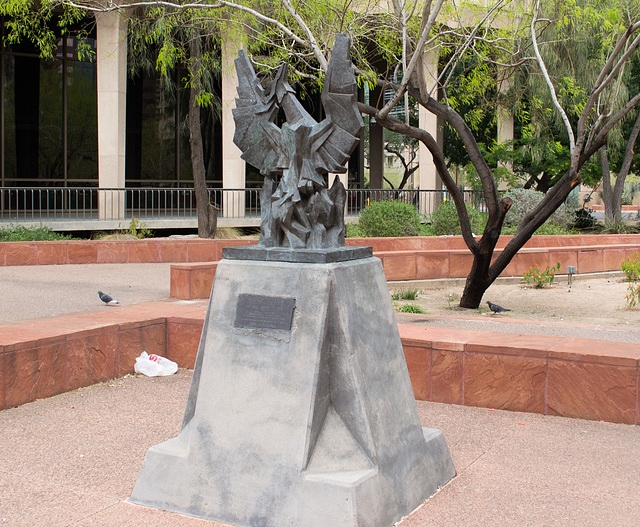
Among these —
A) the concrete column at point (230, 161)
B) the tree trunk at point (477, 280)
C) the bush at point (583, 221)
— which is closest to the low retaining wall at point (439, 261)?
the tree trunk at point (477, 280)

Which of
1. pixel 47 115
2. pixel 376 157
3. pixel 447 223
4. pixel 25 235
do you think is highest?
pixel 47 115

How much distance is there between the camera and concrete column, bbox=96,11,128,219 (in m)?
20.7

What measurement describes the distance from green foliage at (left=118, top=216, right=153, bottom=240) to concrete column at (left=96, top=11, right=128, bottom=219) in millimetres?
1080

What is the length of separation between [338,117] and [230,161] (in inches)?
746

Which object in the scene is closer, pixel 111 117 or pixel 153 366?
pixel 153 366

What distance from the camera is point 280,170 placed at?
15.3ft

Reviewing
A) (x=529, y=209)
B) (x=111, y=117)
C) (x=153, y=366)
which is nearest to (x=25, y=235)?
(x=111, y=117)

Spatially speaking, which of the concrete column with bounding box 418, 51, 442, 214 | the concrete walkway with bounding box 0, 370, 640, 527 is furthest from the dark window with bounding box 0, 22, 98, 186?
the concrete walkway with bounding box 0, 370, 640, 527

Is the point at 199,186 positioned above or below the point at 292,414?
above

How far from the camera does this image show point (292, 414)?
13.1ft

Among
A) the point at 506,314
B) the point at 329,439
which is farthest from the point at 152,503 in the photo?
the point at 506,314

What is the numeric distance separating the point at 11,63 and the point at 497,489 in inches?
927

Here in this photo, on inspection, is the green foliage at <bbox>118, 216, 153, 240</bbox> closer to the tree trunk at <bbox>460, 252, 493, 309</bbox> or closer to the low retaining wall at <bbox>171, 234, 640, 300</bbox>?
the low retaining wall at <bbox>171, 234, 640, 300</bbox>

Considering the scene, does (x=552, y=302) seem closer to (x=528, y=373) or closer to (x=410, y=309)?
(x=410, y=309)
